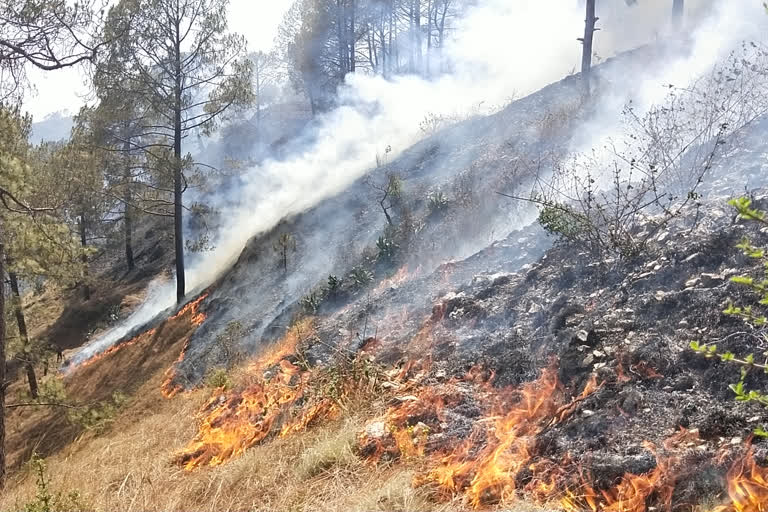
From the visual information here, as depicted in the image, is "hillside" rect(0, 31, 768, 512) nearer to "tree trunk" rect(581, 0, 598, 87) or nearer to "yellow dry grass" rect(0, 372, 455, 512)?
"yellow dry grass" rect(0, 372, 455, 512)

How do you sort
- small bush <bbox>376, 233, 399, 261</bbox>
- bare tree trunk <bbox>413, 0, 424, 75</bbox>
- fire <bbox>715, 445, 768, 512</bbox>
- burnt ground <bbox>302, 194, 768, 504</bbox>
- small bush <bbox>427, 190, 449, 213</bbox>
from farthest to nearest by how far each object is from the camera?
bare tree trunk <bbox>413, 0, 424, 75</bbox> < small bush <bbox>427, 190, 449, 213</bbox> < small bush <bbox>376, 233, 399, 261</bbox> < burnt ground <bbox>302, 194, 768, 504</bbox> < fire <bbox>715, 445, 768, 512</bbox>

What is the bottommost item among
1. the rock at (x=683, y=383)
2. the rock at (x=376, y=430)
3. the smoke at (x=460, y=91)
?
the rock at (x=376, y=430)

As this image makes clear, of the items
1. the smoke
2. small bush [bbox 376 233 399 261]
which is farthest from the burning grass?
the smoke

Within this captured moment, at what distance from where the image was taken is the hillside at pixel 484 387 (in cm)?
354

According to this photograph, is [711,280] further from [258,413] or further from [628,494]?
[258,413]

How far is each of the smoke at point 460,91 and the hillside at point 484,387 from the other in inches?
172

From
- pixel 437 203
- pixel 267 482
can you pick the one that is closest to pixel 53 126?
pixel 437 203

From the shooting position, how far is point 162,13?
1384 cm

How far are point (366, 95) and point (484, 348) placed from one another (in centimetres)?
2408

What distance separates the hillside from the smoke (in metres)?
4.38

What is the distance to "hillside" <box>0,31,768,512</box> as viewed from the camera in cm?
354

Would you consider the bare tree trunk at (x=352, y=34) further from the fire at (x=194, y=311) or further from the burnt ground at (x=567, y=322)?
the burnt ground at (x=567, y=322)

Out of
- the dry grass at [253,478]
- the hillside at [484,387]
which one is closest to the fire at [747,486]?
the hillside at [484,387]

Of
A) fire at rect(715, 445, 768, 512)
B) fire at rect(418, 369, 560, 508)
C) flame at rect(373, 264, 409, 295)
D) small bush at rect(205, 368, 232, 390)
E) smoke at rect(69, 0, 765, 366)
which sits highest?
smoke at rect(69, 0, 765, 366)
